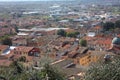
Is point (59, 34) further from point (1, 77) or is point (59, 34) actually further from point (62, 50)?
point (1, 77)

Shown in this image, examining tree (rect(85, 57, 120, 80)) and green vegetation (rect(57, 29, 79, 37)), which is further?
green vegetation (rect(57, 29, 79, 37))

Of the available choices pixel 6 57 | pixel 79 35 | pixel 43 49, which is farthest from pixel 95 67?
pixel 79 35

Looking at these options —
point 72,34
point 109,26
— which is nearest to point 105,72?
point 72,34

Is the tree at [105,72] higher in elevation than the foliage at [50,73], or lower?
higher

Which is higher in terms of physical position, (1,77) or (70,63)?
(1,77)

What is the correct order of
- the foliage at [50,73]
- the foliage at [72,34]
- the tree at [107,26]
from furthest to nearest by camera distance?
the tree at [107,26], the foliage at [72,34], the foliage at [50,73]

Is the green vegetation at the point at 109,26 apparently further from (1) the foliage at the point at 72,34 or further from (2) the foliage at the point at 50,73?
(2) the foliage at the point at 50,73

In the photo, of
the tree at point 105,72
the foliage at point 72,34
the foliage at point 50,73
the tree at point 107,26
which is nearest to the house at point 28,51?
the foliage at point 72,34

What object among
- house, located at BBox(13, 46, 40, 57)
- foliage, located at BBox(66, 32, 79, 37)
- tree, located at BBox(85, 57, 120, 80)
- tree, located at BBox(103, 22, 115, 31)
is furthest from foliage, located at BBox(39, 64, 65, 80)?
tree, located at BBox(103, 22, 115, 31)

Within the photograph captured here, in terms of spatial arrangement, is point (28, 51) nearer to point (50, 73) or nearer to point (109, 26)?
point (50, 73)

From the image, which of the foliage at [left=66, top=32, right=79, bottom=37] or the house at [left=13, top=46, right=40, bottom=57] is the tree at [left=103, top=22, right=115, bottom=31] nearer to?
the foliage at [left=66, top=32, right=79, bottom=37]

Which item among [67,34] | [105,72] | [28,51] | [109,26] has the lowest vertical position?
[109,26]
